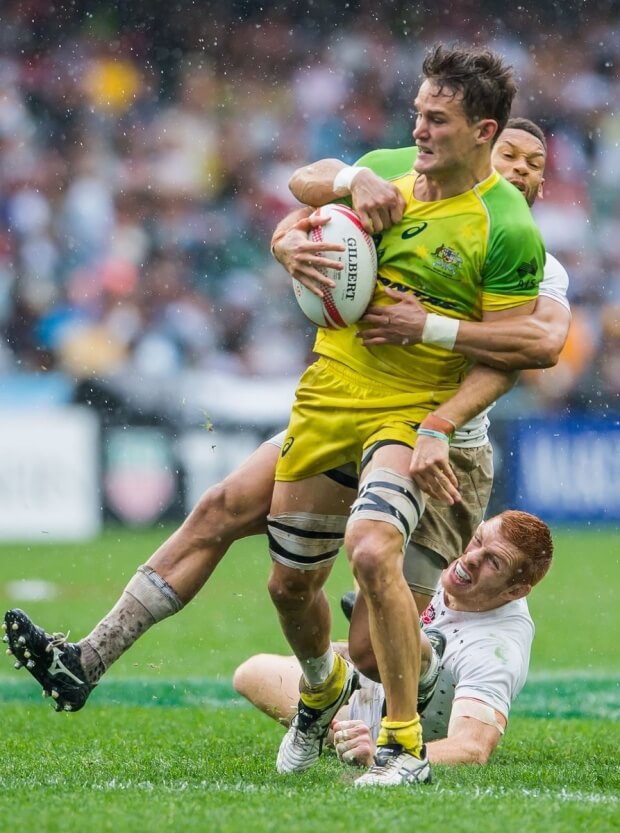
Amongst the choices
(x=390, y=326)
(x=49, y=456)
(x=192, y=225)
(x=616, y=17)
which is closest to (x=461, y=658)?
(x=390, y=326)

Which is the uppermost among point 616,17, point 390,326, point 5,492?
point 616,17

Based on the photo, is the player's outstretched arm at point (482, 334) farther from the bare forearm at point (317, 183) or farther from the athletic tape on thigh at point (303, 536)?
the athletic tape on thigh at point (303, 536)

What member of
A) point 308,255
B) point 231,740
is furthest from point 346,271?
point 231,740

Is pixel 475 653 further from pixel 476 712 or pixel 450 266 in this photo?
pixel 450 266

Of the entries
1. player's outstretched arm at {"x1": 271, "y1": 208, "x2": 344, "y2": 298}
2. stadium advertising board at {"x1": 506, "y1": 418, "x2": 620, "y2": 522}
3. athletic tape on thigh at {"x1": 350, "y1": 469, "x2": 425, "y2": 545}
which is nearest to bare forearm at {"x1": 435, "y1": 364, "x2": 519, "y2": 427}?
athletic tape on thigh at {"x1": 350, "y1": 469, "x2": 425, "y2": 545}

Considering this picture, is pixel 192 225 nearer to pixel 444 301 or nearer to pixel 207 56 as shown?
pixel 207 56

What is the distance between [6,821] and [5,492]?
888cm

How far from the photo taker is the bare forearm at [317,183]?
16.0 ft

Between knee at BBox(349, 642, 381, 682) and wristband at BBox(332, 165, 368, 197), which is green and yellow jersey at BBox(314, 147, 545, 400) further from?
knee at BBox(349, 642, 381, 682)

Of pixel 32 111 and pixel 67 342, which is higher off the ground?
pixel 32 111

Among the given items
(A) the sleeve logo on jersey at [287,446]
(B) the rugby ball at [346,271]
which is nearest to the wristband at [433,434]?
(B) the rugby ball at [346,271]

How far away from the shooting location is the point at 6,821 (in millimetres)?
3582

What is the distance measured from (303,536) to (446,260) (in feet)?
3.39

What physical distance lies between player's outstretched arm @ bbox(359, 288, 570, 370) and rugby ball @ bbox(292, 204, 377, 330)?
9 centimetres
